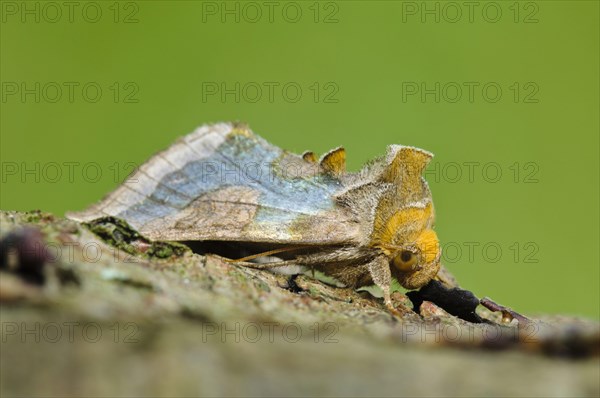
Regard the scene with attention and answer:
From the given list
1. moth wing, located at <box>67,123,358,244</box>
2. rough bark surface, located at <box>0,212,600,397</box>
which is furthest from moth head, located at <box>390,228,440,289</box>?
rough bark surface, located at <box>0,212,600,397</box>

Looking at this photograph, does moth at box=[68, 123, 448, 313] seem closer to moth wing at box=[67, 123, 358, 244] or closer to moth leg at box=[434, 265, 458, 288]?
moth wing at box=[67, 123, 358, 244]

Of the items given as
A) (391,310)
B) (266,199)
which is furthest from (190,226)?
(391,310)

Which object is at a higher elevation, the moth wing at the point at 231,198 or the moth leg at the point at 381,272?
the moth wing at the point at 231,198

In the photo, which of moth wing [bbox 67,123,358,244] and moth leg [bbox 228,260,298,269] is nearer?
moth leg [bbox 228,260,298,269]

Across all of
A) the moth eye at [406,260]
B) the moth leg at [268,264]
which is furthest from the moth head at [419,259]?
the moth leg at [268,264]

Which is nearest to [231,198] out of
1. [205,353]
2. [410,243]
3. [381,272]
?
[381,272]

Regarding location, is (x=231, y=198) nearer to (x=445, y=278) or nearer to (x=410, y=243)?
(x=410, y=243)

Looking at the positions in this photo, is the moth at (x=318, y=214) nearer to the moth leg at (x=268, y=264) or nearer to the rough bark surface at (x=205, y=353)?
the moth leg at (x=268, y=264)
